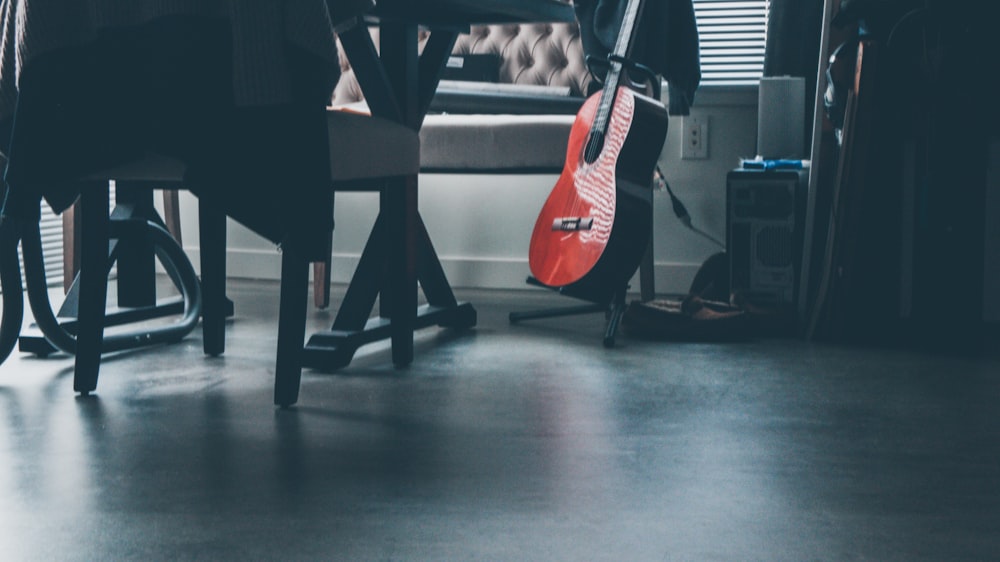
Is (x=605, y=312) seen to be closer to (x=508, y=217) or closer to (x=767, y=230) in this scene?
(x=767, y=230)

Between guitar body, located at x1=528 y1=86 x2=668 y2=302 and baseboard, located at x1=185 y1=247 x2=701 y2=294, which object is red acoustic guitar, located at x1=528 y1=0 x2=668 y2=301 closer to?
guitar body, located at x1=528 y1=86 x2=668 y2=302

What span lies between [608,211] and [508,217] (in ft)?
4.06

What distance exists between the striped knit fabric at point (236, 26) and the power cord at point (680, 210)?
5.70ft

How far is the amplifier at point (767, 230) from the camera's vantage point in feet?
8.59

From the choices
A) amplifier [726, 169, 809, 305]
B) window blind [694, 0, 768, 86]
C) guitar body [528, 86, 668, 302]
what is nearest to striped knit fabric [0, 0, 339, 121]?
guitar body [528, 86, 668, 302]

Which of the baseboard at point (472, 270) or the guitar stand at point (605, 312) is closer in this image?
the guitar stand at point (605, 312)

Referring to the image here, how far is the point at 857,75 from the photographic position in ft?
8.00

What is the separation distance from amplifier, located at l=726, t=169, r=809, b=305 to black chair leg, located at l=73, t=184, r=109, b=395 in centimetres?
146

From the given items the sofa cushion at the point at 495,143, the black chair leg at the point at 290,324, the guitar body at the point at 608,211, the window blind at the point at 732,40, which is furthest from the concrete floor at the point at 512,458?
the window blind at the point at 732,40

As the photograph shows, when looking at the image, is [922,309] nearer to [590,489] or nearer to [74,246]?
[590,489]

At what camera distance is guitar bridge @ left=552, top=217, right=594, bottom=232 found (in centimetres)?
233

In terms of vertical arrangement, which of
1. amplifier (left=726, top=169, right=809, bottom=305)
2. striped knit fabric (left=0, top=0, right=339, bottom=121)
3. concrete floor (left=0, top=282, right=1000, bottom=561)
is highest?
striped knit fabric (left=0, top=0, right=339, bottom=121)

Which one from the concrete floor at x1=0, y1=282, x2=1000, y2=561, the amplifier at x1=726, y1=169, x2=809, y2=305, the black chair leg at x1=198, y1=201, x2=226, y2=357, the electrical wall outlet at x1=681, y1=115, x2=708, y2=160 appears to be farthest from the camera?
the electrical wall outlet at x1=681, y1=115, x2=708, y2=160

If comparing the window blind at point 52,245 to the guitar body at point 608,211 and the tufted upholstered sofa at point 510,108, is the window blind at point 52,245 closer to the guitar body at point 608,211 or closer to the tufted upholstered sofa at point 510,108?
the tufted upholstered sofa at point 510,108
